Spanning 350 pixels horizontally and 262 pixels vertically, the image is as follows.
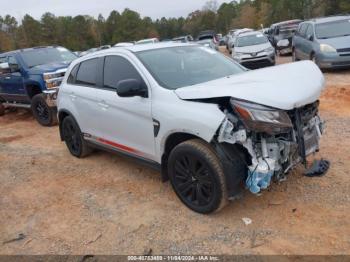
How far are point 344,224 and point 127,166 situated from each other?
3.15 meters

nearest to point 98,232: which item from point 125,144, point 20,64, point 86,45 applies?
point 125,144

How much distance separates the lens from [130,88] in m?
4.24

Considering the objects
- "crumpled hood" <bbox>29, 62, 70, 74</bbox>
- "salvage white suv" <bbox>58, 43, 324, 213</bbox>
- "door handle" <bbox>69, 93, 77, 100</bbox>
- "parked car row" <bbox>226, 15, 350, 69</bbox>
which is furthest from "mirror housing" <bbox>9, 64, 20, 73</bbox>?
"parked car row" <bbox>226, 15, 350, 69</bbox>

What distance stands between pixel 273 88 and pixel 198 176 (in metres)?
1.14

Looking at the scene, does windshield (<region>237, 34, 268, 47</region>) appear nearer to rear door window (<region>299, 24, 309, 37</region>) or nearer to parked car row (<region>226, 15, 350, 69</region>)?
parked car row (<region>226, 15, 350, 69</region>)

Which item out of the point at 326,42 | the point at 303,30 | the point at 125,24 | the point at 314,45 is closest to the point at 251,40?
Answer: the point at 303,30

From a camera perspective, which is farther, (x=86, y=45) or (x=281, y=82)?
(x=86, y=45)

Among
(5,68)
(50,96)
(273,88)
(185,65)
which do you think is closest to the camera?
(273,88)

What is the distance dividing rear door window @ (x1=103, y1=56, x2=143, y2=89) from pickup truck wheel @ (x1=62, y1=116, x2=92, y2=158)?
117 centimetres

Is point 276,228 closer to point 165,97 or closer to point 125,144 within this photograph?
point 165,97

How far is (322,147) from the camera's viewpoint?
18.5 ft

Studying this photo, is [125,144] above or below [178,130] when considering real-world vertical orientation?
below

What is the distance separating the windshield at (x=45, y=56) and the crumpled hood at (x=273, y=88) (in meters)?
6.78

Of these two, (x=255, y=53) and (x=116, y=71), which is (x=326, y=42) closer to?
(x=255, y=53)
